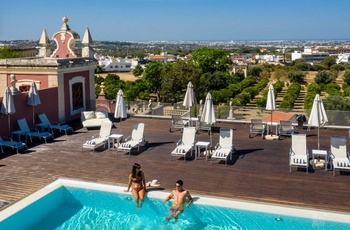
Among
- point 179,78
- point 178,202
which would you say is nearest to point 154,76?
point 179,78

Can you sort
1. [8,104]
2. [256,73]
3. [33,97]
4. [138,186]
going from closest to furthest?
[138,186] < [8,104] < [33,97] < [256,73]

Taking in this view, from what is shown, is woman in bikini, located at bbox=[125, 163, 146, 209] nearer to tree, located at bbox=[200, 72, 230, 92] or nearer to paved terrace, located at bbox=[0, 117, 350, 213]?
paved terrace, located at bbox=[0, 117, 350, 213]

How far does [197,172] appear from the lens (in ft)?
35.1

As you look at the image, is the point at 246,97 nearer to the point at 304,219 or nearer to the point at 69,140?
the point at 69,140

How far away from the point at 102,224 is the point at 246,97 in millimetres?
39273

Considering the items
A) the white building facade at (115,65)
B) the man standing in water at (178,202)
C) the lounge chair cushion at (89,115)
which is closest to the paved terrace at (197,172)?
the man standing in water at (178,202)

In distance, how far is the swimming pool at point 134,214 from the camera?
784 centimetres

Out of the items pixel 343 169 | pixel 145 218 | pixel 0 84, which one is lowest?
pixel 145 218

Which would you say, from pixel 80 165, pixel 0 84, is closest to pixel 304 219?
pixel 80 165

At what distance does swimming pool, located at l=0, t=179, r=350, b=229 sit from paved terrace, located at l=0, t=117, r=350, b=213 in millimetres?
494

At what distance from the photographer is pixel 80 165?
1135 centimetres

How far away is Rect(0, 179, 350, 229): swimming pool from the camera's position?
7840 mm

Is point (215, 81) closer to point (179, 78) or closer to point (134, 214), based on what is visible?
point (179, 78)

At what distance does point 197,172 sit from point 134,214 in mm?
2598
